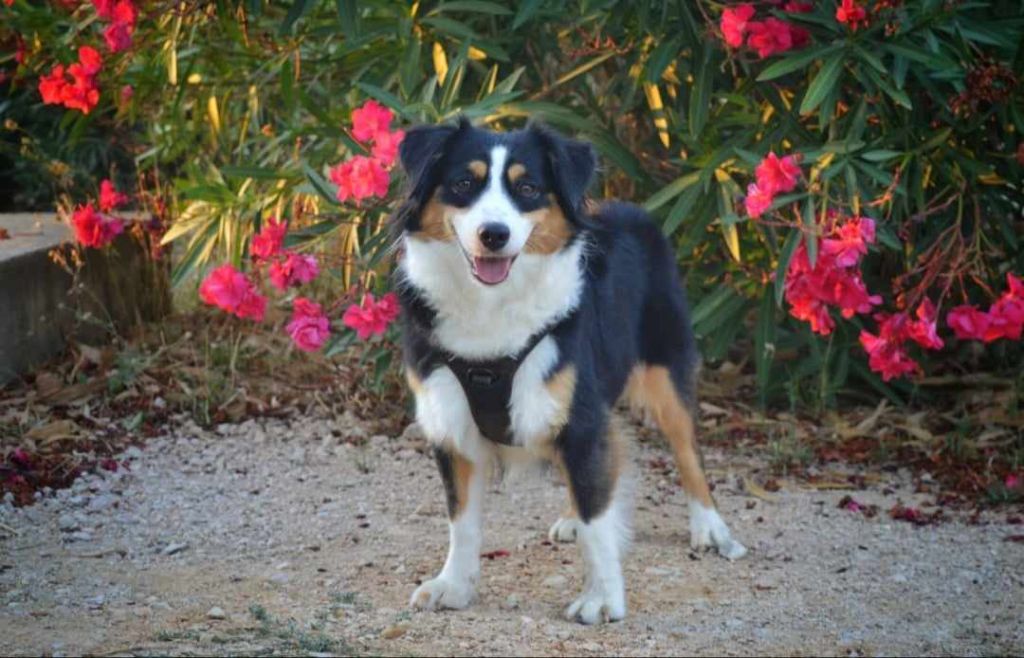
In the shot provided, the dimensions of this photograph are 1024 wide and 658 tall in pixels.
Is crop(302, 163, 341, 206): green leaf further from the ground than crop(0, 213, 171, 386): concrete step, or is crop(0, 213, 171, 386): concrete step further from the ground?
crop(302, 163, 341, 206): green leaf

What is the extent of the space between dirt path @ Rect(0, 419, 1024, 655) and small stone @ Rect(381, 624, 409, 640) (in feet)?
0.04

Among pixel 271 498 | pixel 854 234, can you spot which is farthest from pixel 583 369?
pixel 271 498

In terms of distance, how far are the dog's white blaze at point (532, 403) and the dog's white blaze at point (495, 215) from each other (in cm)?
35

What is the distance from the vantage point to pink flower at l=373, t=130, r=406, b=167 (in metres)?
4.48

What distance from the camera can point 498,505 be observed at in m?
4.91

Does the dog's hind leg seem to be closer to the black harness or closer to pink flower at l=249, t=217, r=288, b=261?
the black harness

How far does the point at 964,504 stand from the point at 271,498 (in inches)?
93.0

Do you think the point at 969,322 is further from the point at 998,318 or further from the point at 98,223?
the point at 98,223

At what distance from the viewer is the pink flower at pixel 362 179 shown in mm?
4445

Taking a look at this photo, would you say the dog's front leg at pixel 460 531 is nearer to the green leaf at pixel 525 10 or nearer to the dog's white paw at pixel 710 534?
the dog's white paw at pixel 710 534

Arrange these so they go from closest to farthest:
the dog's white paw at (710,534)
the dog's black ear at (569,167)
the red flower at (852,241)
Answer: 1. the dog's black ear at (569,167)
2. the red flower at (852,241)
3. the dog's white paw at (710,534)

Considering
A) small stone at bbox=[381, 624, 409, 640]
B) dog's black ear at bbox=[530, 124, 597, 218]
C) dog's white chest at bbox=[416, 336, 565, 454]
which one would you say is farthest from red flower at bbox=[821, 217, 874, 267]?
small stone at bbox=[381, 624, 409, 640]

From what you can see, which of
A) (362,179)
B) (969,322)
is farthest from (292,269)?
(969,322)

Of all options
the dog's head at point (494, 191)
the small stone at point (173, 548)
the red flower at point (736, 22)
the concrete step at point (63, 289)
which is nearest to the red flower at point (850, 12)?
the red flower at point (736, 22)
